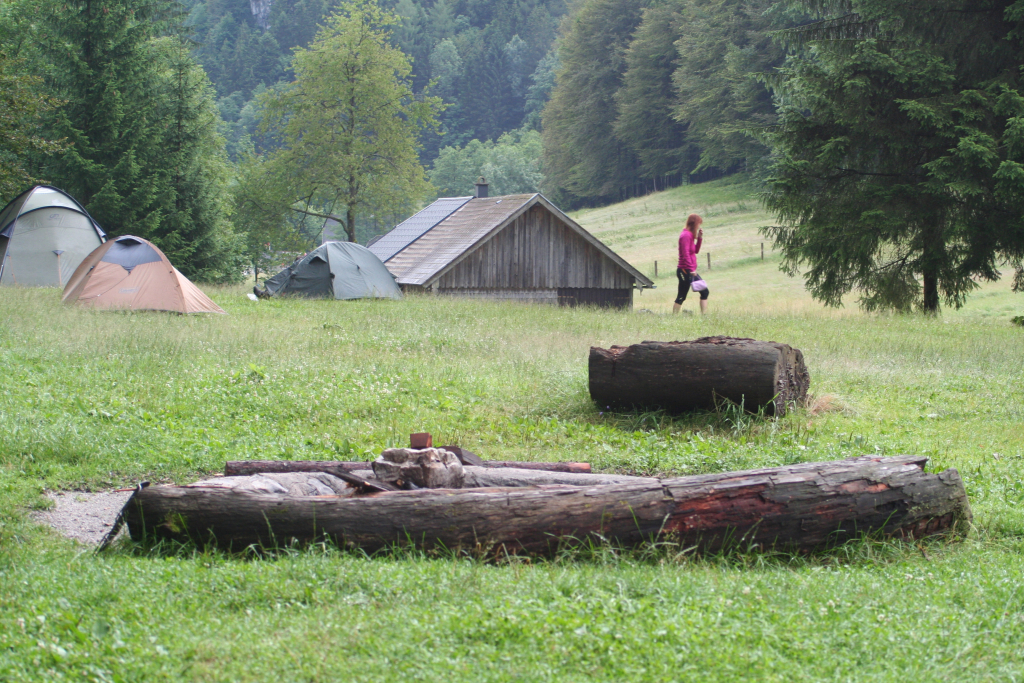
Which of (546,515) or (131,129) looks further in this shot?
(131,129)

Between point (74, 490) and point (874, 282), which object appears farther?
point (874, 282)

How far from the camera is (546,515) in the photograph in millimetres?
4402

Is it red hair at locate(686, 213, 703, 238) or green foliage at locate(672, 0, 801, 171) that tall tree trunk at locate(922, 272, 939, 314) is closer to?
red hair at locate(686, 213, 703, 238)

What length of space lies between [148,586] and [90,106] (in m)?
30.2

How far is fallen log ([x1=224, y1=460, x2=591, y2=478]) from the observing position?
18.5 ft

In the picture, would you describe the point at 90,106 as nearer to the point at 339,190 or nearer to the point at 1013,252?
the point at 339,190

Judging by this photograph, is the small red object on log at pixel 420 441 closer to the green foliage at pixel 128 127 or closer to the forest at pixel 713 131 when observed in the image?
the forest at pixel 713 131

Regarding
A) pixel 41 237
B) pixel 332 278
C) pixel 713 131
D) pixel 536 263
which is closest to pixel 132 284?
pixel 332 278

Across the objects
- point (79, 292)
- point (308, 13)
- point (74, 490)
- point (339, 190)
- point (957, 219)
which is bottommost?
point (74, 490)

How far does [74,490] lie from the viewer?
6.12 metres

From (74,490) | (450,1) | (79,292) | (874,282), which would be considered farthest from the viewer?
(450,1)

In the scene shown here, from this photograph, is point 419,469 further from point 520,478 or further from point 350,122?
point 350,122

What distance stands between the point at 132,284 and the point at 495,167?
264ft

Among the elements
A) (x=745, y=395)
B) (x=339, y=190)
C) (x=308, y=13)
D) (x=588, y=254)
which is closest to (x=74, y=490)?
(x=745, y=395)
